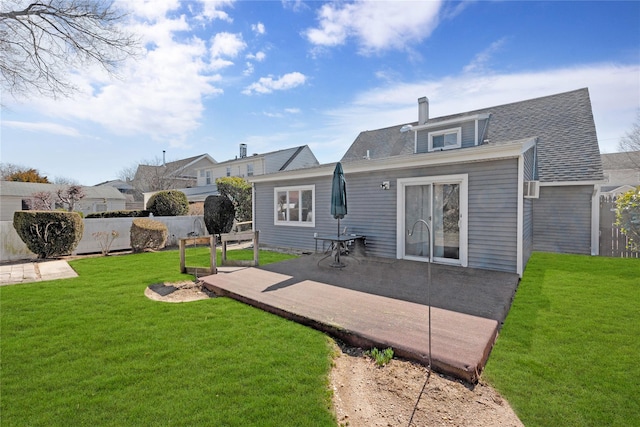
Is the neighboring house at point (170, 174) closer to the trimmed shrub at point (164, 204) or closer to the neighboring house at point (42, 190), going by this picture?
the neighboring house at point (42, 190)

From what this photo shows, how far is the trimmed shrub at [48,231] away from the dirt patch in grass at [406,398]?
32.9 ft

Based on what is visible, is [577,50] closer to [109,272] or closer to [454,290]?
[454,290]

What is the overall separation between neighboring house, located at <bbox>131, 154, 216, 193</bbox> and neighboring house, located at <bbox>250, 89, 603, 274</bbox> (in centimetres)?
2192

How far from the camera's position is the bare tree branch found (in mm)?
8602

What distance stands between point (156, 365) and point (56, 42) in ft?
36.4

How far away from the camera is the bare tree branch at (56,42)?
8602mm

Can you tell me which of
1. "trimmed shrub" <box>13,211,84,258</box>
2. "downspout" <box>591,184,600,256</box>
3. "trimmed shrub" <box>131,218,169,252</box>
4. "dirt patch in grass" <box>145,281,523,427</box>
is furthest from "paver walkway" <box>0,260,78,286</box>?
"downspout" <box>591,184,600,256</box>

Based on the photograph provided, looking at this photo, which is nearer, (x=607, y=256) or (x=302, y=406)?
(x=302, y=406)

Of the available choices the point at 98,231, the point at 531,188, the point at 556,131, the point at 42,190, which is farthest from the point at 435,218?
the point at 42,190

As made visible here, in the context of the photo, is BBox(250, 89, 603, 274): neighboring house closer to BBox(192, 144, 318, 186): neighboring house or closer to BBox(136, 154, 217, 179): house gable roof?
BBox(192, 144, 318, 186): neighboring house

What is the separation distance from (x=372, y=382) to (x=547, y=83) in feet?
48.0

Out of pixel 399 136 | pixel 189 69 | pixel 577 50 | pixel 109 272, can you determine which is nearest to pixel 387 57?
pixel 577 50

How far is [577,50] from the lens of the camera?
8.93m

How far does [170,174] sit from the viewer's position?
3072 centimetres
